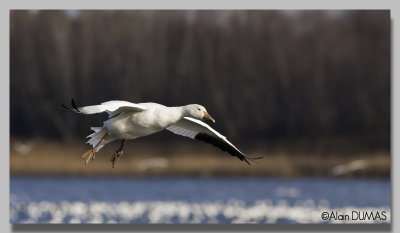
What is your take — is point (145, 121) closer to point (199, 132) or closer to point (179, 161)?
point (199, 132)

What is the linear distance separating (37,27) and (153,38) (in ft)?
3.51

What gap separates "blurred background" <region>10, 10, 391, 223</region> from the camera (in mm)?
11031

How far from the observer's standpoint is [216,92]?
12.2 metres

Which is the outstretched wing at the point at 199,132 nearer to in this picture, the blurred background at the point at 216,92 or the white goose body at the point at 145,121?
the white goose body at the point at 145,121

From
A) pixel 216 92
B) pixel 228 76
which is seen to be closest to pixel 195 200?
pixel 216 92

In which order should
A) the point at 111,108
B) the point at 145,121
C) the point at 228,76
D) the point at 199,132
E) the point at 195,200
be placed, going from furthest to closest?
the point at 195,200 → the point at 228,76 → the point at 199,132 → the point at 145,121 → the point at 111,108

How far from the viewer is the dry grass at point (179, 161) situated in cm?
1195

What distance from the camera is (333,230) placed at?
10266 mm

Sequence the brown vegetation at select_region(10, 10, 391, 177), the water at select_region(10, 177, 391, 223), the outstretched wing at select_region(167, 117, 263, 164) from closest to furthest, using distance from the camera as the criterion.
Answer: the outstretched wing at select_region(167, 117, 263, 164) → the brown vegetation at select_region(10, 10, 391, 177) → the water at select_region(10, 177, 391, 223)

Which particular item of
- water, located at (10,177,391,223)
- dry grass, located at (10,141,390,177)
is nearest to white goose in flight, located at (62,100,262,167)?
water, located at (10,177,391,223)

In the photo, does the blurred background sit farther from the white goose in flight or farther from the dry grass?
the white goose in flight

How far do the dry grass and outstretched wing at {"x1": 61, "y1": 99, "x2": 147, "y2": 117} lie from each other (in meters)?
4.01

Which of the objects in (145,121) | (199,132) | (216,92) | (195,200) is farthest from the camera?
(195,200)

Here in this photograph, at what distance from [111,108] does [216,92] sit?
480 cm
